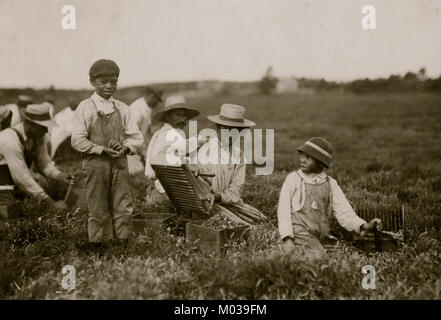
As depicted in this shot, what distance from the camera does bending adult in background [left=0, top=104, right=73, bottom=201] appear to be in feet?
24.3

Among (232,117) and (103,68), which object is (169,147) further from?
(103,68)

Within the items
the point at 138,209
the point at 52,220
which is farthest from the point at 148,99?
the point at 52,220

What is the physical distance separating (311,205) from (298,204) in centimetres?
14

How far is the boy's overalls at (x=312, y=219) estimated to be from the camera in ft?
16.8

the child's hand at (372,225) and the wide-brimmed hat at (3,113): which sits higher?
the wide-brimmed hat at (3,113)

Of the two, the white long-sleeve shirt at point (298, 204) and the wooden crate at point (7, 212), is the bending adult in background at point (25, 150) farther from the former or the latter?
the white long-sleeve shirt at point (298, 204)

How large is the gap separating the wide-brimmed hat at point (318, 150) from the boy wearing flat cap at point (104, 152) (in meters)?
1.88

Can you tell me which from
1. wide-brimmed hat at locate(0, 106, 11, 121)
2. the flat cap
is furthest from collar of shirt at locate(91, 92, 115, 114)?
wide-brimmed hat at locate(0, 106, 11, 121)

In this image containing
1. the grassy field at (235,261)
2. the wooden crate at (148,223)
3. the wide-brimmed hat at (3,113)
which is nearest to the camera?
the grassy field at (235,261)

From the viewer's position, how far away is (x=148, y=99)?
10.7 meters

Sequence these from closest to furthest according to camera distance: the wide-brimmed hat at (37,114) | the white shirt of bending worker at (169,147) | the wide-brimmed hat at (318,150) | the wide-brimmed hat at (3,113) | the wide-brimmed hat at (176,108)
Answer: the wide-brimmed hat at (318,150) → the white shirt of bending worker at (169,147) → the wide-brimmed hat at (37,114) → the wide-brimmed hat at (176,108) → the wide-brimmed hat at (3,113)

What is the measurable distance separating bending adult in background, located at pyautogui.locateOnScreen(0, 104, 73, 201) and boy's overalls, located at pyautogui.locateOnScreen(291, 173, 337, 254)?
370cm

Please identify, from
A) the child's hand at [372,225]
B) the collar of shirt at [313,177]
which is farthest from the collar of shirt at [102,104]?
the child's hand at [372,225]
